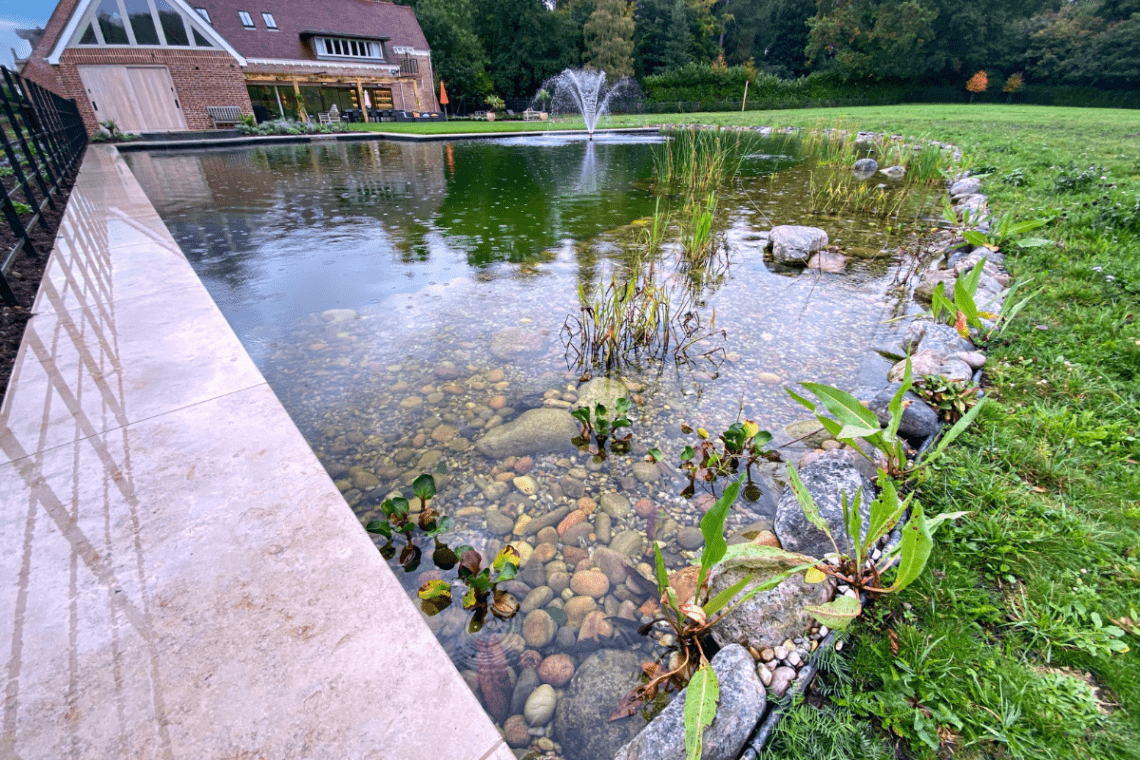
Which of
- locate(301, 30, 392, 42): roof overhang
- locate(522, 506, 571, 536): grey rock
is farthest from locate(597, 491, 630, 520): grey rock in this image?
locate(301, 30, 392, 42): roof overhang

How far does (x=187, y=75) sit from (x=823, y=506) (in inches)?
970

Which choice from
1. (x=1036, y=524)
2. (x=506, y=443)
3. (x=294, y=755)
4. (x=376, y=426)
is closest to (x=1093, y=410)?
(x=1036, y=524)

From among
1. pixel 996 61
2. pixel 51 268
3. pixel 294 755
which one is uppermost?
pixel 996 61

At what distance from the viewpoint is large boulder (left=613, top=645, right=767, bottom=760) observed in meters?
1.07

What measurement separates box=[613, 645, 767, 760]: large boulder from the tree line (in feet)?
112

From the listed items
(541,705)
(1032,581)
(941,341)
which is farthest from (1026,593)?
(941,341)

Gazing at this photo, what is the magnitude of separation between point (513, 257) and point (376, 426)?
9.49 ft

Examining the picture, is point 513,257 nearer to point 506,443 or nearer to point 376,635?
point 506,443

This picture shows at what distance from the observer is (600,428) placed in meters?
2.22

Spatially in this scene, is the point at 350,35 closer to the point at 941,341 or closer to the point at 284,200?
the point at 284,200

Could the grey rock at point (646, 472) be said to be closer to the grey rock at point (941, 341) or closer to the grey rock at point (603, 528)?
the grey rock at point (603, 528)

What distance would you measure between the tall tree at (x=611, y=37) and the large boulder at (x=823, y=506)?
36.0 meters

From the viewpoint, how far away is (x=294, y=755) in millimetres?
925

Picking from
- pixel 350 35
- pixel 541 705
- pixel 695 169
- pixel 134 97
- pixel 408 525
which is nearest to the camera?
Answer: pixel 541 705
